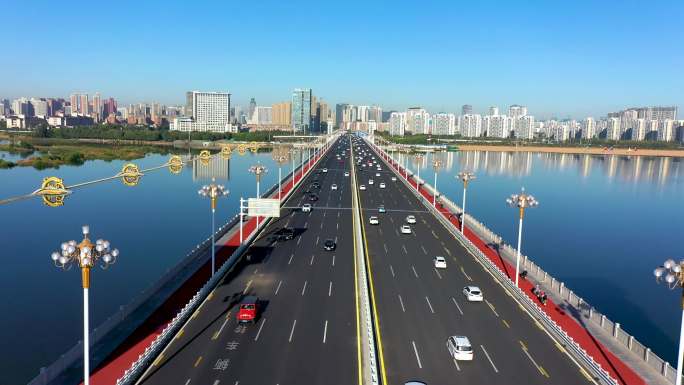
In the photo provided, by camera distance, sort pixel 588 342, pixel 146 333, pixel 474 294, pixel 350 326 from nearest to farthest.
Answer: pixel 146 333, pixel 588 342, pixel 350 326, pixel 474 294

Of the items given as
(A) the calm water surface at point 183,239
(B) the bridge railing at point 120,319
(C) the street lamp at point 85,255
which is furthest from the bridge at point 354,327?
(A) the calm water surface at point 183,239

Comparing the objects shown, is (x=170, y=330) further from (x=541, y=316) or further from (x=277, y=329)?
(x=541, y=316)

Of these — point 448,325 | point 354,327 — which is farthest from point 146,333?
A: point 448,325

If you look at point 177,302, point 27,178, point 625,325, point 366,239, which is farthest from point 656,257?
point 27,178

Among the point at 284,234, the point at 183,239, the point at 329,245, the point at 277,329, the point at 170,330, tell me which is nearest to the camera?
the point at 170,330

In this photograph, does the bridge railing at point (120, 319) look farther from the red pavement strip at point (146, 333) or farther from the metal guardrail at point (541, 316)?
the metal guardrail at point (541, 316)

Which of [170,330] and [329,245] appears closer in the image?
[170,330]
